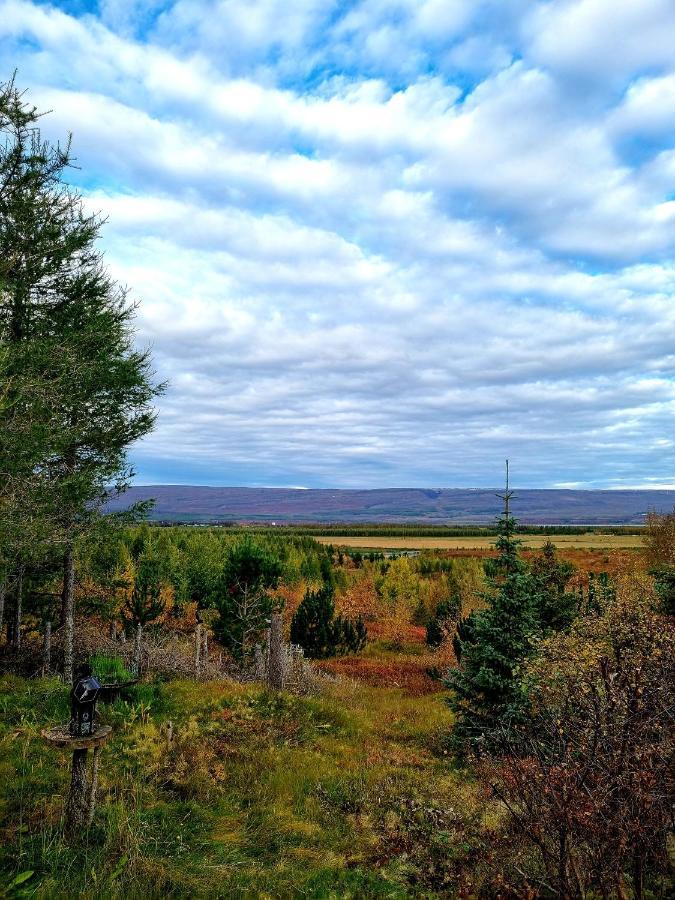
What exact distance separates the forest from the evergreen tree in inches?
2.4

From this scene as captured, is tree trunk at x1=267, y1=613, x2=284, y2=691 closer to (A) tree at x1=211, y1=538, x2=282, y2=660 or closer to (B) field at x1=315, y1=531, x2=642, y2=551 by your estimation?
(A) tree at x1=211, y1=538, x2=282, y2=660

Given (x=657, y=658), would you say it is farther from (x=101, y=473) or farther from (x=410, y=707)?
(x=101, y=473)

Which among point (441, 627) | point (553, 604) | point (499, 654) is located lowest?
point (441, 627)

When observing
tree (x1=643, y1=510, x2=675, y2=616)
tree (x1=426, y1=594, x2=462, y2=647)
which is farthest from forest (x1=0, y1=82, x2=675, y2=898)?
tree (x1=643, y1=510, x2=675, y2=616)

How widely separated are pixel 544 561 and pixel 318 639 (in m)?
14.1

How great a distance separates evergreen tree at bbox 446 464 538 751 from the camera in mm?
11820

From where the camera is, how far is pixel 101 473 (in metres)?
16.1

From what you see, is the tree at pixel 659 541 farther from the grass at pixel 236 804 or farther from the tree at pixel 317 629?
the grass at pixel 236 804

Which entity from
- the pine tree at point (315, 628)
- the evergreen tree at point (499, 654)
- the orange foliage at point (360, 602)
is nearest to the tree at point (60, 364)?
the evergreen tree at point (499, 654)

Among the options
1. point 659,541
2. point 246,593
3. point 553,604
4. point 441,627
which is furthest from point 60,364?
point 659,541

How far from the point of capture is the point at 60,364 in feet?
40.7

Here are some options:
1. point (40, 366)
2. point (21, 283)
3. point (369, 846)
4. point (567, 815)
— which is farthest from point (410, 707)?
point (21, 283)

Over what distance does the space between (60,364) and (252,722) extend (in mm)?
9200

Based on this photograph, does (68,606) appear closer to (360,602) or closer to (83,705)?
(83,705)
